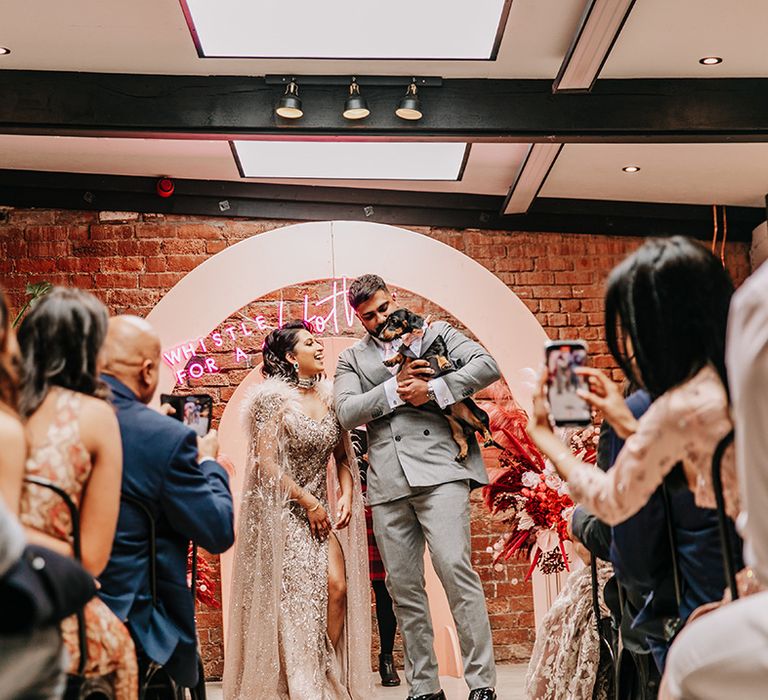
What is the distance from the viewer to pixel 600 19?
161 inches

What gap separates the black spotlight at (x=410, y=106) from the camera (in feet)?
15.5

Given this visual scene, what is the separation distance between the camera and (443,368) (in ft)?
14.3

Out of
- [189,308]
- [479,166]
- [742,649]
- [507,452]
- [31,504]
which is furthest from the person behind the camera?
[479,166]

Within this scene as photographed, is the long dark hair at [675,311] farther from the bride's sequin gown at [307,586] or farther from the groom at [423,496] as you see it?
the bride's sequin gown at [307,586]

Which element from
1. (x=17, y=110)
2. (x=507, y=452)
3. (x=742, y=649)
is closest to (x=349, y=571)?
(x=507, y=452)

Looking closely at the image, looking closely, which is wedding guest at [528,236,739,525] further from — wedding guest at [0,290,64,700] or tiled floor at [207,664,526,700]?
tiled floor at [207,664,526,700]

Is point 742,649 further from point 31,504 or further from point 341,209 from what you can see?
point 341,209

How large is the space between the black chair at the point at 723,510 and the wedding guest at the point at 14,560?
1.12m

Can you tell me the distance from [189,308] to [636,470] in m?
3.65

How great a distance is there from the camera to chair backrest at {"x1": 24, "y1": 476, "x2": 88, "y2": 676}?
209 centimetres

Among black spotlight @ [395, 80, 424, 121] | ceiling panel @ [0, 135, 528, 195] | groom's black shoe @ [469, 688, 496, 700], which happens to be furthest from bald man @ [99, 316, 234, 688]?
ceiling panel @ [0, 135, 528, 195]

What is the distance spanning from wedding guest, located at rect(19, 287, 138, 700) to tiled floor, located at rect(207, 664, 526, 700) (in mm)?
2872

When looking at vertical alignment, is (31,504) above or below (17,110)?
below

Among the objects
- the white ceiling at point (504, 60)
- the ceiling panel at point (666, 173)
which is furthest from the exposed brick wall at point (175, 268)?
the ceiling panel at point (666, 173)
